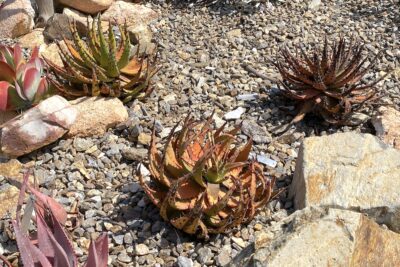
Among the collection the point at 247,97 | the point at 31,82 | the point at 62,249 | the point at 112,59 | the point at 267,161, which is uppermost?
the point at 112,59

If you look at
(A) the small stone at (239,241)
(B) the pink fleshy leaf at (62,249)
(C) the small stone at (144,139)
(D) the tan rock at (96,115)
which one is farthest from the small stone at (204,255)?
(D) the tan rock at (96,115)

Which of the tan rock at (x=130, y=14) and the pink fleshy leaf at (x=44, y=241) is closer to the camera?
the pink fleshy leaf at (x=44, y=241)

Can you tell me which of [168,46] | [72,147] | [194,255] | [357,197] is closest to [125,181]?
[72,147]

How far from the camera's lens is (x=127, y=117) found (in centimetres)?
341

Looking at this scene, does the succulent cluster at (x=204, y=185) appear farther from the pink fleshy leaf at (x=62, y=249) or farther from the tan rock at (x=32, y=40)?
the tan rock at (x=32, y=40)

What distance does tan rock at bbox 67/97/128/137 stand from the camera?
3264 mm

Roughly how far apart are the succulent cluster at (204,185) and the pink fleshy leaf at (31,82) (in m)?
1.00

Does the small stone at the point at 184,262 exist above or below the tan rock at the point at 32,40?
below

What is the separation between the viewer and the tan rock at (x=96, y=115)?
3.26m

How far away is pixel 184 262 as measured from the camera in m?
2.54

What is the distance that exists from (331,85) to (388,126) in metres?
0.41

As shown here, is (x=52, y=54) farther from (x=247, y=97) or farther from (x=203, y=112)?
(x=247, y=97)

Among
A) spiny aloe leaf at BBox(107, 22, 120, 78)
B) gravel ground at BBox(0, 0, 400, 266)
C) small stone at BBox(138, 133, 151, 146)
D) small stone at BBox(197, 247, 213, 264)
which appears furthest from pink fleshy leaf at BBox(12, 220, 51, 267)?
spiny aloe leaf at BBox(107, 22, 120, 78)

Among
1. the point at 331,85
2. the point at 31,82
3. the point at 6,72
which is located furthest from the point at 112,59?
the point at 331,85
